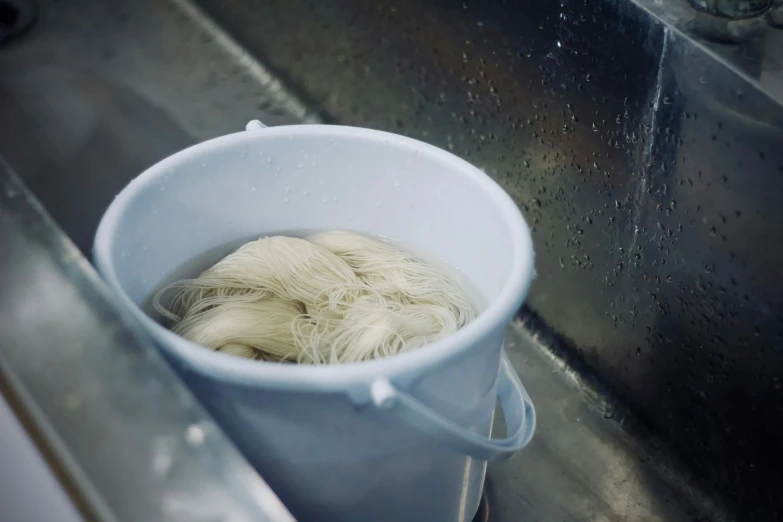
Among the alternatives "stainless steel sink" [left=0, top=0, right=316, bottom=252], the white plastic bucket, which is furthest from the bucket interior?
"stainless steel sink" [left=0, top=0, right=316, bottom=252]

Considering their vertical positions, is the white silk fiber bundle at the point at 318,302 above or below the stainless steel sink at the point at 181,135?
above

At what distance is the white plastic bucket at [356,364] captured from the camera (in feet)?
1.72

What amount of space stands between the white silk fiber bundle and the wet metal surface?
245mm

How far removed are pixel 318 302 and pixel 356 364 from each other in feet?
0.70

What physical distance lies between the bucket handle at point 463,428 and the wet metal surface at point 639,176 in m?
0.22

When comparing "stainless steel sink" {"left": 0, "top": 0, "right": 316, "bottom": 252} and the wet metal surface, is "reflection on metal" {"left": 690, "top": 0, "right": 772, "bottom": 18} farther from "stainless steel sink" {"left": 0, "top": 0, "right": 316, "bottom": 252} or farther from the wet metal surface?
"stainless steel sink" {"left": 0, "top": 0, "right": 316, "bottom": 252}

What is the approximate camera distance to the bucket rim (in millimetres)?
505

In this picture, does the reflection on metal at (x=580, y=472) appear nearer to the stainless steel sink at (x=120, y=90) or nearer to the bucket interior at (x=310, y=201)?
the bucket interior at (x=310, y=201)

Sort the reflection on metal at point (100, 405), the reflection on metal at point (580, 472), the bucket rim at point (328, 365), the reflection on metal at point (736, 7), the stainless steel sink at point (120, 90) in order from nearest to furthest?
the reflection on metal at point (100, 405)
the bucket rim at point (328, 365)
the reflection on metal at point (736, 7)
the reflection on metal at point (580, 472)
the stainless steel sink at point (120, 90)

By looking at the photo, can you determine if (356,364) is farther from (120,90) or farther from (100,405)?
(120,90)

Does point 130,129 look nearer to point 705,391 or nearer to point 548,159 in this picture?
point 548,159

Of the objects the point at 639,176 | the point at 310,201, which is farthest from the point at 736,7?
the point at 310,201

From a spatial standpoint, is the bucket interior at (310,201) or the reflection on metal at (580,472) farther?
the reflection on metal at (580,472)

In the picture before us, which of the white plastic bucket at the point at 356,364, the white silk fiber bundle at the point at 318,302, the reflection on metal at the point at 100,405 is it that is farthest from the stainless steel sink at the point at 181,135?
the reflection on metal at the point at 100,405
